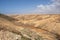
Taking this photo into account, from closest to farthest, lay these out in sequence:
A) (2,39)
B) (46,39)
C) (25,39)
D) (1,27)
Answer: (2,39)
(25,39)
(1,27)
(46,39)

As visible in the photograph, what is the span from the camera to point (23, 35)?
37.4 feet

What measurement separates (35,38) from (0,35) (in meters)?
3.03

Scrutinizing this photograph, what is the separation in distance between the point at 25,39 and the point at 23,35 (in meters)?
0.51

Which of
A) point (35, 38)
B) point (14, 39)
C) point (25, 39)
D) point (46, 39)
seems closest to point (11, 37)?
point (14, 39)

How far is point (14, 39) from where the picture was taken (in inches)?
408

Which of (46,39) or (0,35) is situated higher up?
(46,39)

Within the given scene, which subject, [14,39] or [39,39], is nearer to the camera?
[14,39]

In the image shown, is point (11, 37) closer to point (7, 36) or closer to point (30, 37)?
point (7, 36)

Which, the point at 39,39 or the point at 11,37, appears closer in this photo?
the point at 11,37

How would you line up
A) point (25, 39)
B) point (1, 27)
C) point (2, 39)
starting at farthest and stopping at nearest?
point (1, 27)
point (25, 39)
point (2, 39)

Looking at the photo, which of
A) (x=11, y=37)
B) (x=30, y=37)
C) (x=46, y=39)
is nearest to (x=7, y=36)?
(x=11, y=37)

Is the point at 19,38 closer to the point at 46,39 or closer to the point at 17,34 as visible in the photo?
the point at 17,34

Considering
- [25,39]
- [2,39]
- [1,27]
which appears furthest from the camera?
[1,27]

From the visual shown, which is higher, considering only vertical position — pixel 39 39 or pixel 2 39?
pixel 39 39
